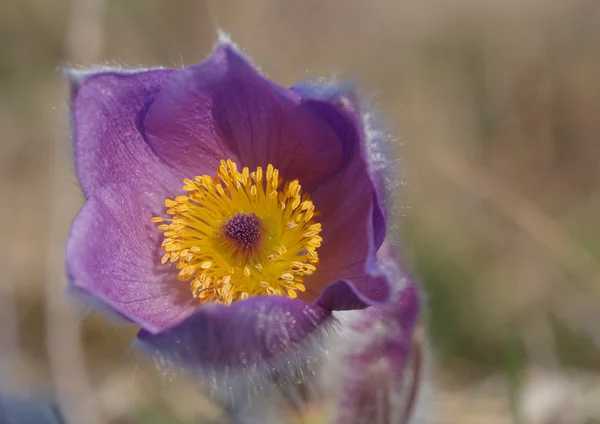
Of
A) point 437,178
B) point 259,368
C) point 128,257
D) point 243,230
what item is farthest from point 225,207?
point 437,178

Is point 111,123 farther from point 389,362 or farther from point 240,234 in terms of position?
point 389,362

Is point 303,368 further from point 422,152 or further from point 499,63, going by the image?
point 499,63

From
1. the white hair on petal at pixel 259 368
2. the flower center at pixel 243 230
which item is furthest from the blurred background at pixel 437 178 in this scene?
the white hair on petal at pixel 259 368

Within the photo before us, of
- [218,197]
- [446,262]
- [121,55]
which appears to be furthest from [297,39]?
[218,197]

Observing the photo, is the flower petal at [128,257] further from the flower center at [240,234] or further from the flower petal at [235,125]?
the flower petal at [235,125]

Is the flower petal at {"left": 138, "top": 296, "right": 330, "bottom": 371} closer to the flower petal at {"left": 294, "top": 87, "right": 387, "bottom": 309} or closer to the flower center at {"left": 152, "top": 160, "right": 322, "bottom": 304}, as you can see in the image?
the flower petal at {"left": 294, "top": 87, "right": 387, "bottom": 309}
